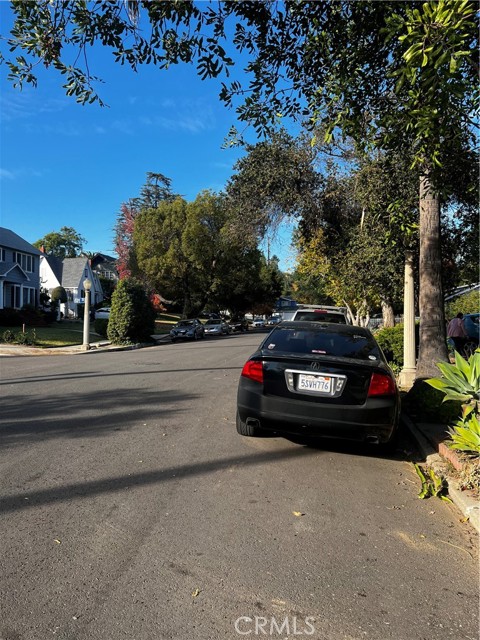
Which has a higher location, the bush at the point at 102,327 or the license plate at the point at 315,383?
the license plate at the point at 315,383

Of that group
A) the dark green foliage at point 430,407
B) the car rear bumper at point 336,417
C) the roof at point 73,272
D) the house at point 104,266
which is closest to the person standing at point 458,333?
the dark green foliage at point 430,407

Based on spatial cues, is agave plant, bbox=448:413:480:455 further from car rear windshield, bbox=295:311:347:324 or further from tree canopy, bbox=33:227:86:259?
tree canopy, bbox=33:227:86:259

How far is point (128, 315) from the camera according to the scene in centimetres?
2577

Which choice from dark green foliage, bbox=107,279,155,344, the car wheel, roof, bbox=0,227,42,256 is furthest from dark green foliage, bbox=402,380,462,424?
roof, bbox=0,227,42,256

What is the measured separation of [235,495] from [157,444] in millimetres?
1825

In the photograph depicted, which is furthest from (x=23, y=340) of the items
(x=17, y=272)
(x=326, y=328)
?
(x=326, y=328)

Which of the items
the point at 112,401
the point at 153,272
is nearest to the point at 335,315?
the point at 112,401

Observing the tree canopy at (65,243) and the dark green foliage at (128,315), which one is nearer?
the dark green foliage at (128,315)

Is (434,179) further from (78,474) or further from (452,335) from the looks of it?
(452,335)

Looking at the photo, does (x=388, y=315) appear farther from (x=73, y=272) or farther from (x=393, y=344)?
(x=73, y=272)

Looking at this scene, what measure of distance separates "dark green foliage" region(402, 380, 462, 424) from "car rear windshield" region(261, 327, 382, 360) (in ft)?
4.58

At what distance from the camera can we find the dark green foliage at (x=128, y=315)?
2584 cm

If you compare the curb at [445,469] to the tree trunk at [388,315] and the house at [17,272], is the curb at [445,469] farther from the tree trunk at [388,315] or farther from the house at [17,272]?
the house at [17,272]

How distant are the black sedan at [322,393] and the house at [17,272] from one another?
35.4 m
